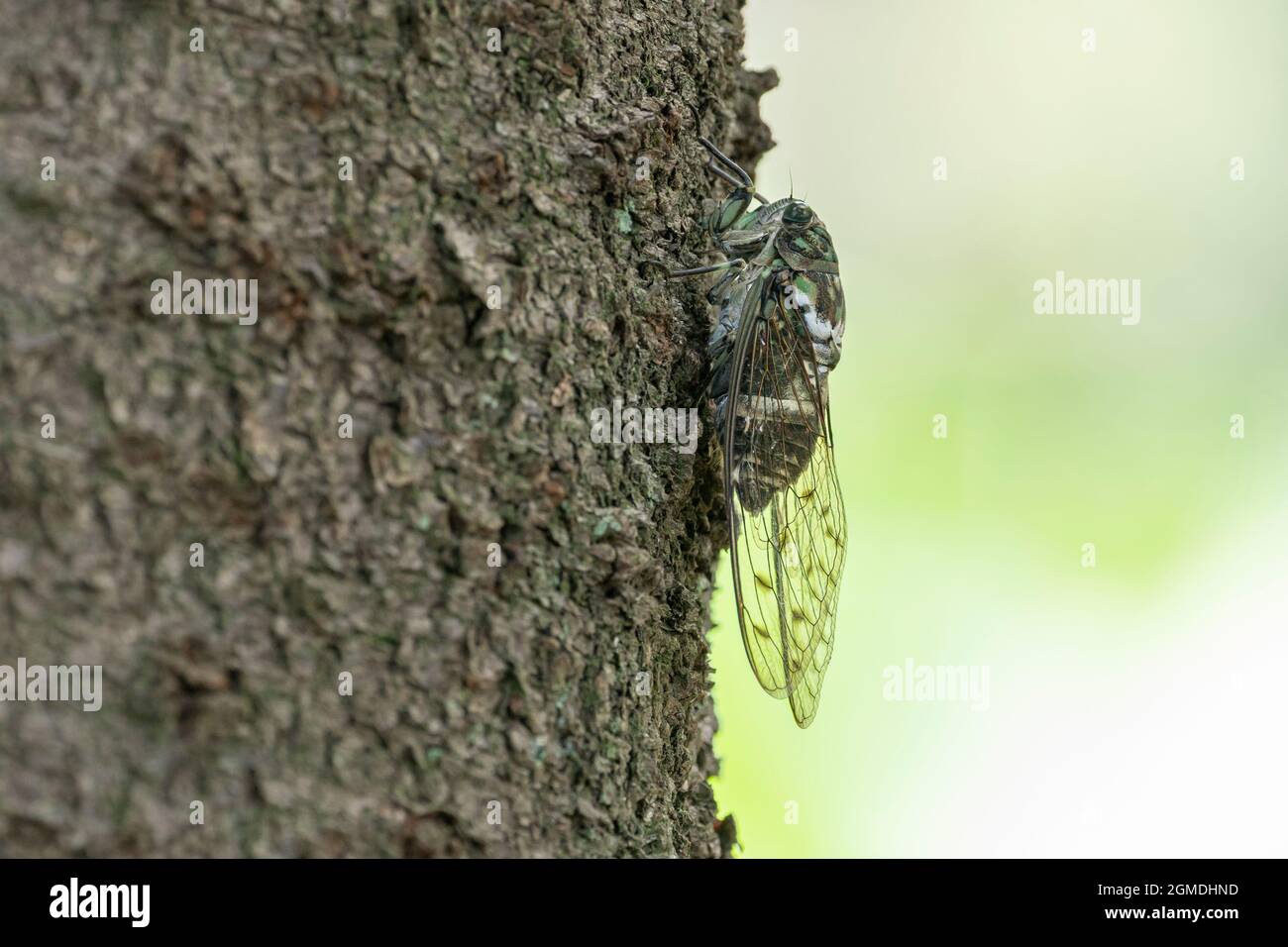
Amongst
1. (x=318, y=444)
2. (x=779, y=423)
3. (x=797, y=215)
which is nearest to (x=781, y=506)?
(x=779, y=423)

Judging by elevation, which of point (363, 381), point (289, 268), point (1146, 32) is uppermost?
point (1146, 32)

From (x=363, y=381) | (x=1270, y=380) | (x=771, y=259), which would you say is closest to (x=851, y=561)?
(x=1270, y=380)

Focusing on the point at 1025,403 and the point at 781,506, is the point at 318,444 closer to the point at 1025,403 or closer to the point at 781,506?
the point at 781,506

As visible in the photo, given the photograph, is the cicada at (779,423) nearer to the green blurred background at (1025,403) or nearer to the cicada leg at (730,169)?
the cicada leg at (730,169)

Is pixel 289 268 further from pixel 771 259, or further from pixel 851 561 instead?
pixel 851 561

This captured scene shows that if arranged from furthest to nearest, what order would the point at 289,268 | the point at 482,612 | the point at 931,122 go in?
the point at 931,122
the point at 482,612
the point at 289,268
